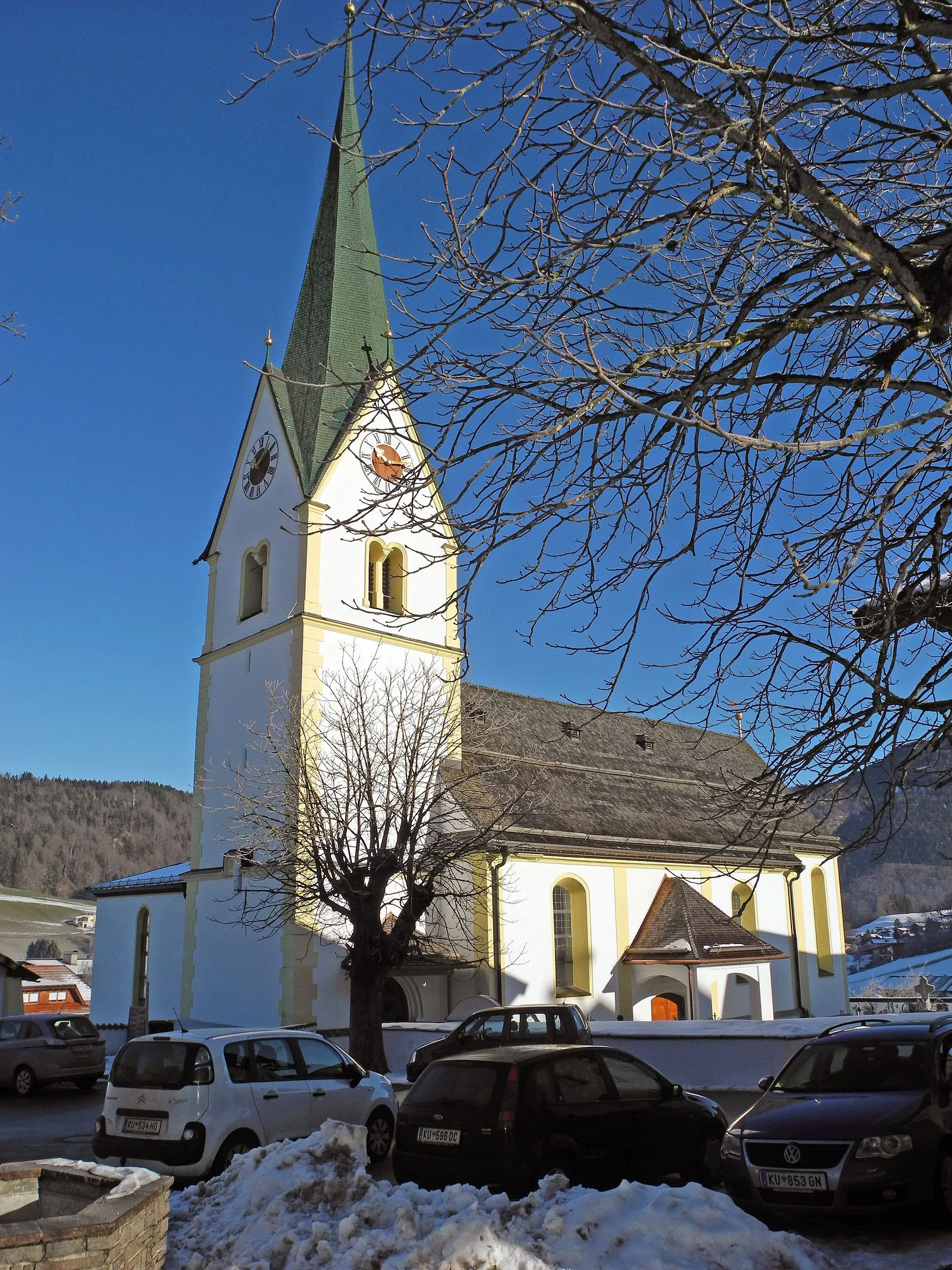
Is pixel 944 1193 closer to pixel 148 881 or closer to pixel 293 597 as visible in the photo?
pixel 293 597

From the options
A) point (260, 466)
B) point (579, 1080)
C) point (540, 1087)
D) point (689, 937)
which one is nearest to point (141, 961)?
point (260, 466)

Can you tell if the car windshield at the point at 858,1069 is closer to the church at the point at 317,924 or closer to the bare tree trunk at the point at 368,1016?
the bare tree trunk at the point at 368,1016

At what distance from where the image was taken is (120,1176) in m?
6.01

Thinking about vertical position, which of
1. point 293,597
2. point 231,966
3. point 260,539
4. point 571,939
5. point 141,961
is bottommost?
point 231,966

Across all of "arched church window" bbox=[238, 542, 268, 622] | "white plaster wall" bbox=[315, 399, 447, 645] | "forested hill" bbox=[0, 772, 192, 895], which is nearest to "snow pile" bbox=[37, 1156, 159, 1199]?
"white plaster wall" bbox=[315, 399, 447, 645]

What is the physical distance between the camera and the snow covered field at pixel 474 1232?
608cm

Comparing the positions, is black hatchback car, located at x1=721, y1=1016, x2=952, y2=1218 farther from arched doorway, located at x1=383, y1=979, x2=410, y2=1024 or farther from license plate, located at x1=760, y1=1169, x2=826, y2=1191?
arched doorway, located at x1=383, y1=979, x2=410, y2=1024

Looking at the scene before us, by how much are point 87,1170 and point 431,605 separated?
23.6 m

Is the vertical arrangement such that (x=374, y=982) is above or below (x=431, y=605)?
below

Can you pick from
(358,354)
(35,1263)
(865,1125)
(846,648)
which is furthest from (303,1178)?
(358,354)

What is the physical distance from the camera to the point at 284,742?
2462 centimetres

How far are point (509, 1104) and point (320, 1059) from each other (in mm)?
3680

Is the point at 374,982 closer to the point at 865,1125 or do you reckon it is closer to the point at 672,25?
the point at 865,1125

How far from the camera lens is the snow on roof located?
28.2 metres
